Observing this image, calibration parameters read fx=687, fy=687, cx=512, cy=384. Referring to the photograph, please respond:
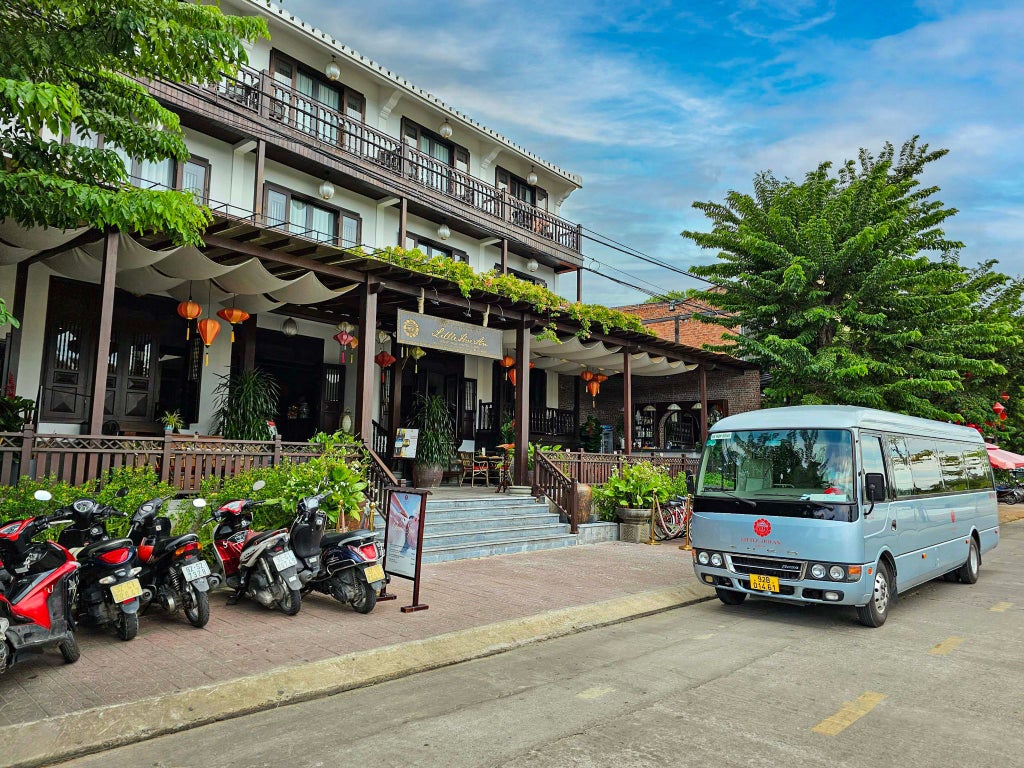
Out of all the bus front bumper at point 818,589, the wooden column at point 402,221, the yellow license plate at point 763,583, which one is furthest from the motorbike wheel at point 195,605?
the wooden column at point 402,221

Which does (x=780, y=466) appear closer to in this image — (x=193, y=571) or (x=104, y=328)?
(x=193, y=571)

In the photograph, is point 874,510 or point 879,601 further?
point 879,601

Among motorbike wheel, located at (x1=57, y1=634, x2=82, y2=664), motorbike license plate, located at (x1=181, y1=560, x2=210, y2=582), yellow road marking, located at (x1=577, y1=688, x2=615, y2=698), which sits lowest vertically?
yellow road marking, located at (x1=577, y1=688, x2=615, y2=698)

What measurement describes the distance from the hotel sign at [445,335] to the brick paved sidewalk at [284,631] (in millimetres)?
4053

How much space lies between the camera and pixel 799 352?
1580 cm

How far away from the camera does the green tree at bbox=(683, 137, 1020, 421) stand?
50.9 feet

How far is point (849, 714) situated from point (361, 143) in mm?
15414

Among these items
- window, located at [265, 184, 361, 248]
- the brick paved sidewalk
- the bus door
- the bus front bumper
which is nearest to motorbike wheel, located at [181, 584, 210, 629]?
the brick paved sidewalk

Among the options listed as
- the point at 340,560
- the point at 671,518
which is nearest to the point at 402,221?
the point at 671,518

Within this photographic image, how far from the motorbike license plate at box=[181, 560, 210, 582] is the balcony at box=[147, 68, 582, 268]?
836 centimetres

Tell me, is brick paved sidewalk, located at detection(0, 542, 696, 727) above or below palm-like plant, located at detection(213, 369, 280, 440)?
below

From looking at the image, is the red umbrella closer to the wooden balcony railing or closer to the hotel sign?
the wooden balcony railing

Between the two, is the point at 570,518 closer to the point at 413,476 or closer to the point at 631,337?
the point at 413,476

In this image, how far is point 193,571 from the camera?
20.1ft
